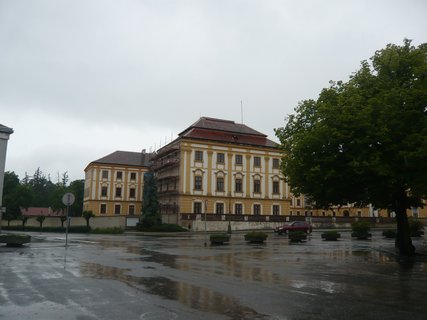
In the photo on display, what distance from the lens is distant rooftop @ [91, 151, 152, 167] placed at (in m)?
87.8

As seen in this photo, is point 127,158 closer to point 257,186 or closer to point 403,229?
point 257,186

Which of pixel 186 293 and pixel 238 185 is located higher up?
pixel 238 185

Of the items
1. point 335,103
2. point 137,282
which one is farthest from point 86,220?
point 137,282

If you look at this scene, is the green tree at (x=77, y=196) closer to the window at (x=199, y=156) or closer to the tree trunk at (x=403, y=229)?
the window at (x=199, y=156)

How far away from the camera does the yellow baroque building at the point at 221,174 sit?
65938 millimetres

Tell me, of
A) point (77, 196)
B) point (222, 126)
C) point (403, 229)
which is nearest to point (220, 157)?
point (222, 126)

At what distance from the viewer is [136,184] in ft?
290

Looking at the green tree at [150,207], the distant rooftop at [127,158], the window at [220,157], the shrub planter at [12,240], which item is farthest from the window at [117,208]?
the shrub planter at [12,240]

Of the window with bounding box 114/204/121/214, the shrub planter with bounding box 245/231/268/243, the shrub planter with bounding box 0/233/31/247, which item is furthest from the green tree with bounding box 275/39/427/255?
the window with bounding box 114/204/121/214

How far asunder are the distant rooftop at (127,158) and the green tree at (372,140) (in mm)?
69673

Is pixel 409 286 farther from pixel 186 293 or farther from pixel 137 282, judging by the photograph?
pixel 137 282

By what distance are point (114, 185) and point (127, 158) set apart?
7.58m

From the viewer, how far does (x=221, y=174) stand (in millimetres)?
68438

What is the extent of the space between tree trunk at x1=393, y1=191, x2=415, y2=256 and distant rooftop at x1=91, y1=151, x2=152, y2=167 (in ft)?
237
